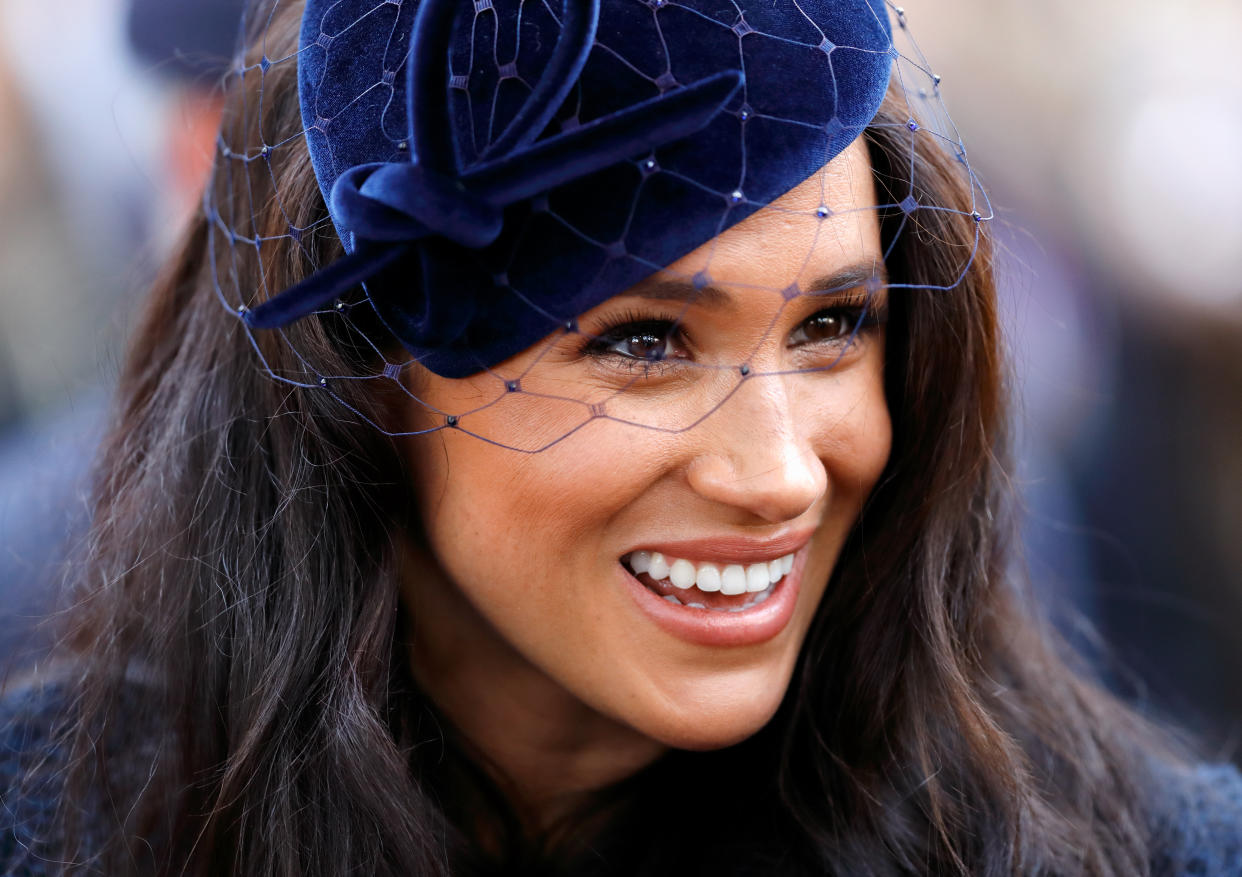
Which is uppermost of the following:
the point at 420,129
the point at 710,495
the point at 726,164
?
the point at 420,129

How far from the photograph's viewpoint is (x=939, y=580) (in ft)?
6.70

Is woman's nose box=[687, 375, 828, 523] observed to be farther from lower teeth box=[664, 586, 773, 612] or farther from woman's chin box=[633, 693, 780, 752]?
woman's chin box=[633, 693, 780, 752]

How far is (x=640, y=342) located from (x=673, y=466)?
0.18 m

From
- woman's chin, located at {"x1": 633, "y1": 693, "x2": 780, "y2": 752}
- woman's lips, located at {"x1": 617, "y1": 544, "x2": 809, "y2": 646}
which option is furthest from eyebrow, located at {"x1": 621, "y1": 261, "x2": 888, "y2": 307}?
woman's chin, located at {"x1": 633, "y1": 693, "x2": 780, "y2": 752}

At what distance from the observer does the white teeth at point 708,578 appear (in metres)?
1.71

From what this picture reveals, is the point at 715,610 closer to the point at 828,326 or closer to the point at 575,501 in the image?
the point at 575,501

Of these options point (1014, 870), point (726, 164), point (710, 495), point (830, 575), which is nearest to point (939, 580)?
point (830, 575)

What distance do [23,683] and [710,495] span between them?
4.74 ft

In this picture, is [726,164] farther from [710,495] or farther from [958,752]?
[958,752]

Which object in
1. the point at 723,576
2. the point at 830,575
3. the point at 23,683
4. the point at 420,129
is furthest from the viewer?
the point at 23,683

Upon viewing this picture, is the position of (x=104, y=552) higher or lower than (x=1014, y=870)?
higher

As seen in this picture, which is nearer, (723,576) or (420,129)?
(420,129)

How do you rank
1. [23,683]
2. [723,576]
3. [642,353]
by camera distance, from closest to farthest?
[642,353]
[723,576]
[23,683]

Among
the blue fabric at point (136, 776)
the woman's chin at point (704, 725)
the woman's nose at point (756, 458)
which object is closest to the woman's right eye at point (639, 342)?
the woman's nose at point (756, 458)
